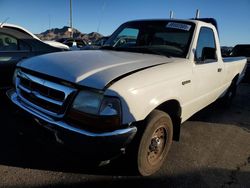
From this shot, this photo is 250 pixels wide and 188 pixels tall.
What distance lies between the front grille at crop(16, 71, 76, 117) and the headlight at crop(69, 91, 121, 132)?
0.39ft

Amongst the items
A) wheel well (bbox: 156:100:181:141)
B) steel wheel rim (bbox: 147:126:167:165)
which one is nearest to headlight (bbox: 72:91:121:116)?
steel wheel rim (bbox: 147:126:167:165)

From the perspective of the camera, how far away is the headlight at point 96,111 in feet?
8.28

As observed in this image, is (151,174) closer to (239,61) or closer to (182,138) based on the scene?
(182,138)

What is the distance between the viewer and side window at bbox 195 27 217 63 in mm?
4039

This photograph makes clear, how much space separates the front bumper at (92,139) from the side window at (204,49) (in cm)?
189

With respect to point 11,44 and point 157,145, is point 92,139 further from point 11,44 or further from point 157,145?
point 11,44

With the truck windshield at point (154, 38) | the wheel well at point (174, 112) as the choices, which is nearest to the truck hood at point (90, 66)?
the truck windshield at point (154, 38)

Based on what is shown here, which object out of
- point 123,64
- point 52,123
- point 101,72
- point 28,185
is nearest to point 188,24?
point 123,64

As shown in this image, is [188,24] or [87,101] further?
[188,24]

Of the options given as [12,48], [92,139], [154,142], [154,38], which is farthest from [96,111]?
[12,48]

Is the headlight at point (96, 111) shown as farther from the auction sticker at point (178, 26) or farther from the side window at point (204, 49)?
the auction sticker at point (178, 26)

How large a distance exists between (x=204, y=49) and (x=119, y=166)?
2061 mm

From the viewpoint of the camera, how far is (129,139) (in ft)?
8.61

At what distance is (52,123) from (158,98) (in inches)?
43.3
